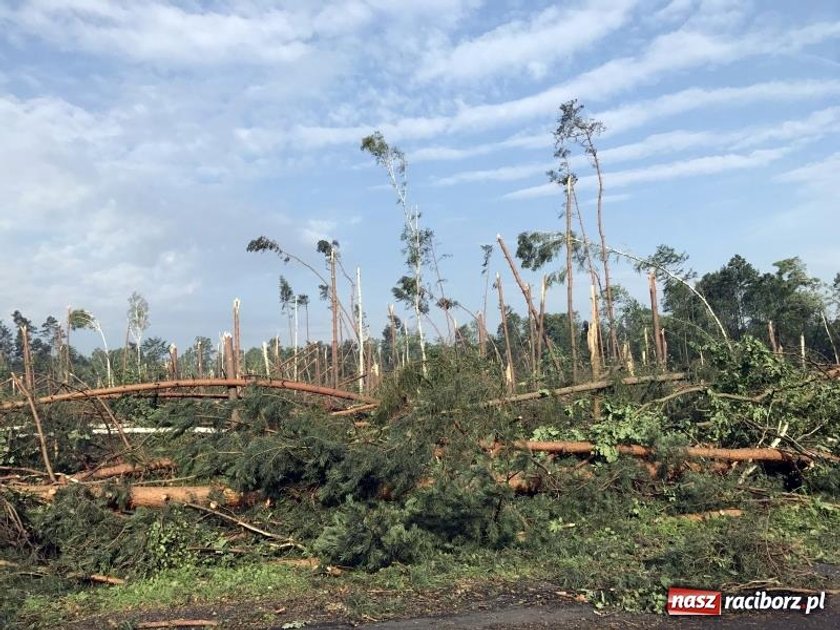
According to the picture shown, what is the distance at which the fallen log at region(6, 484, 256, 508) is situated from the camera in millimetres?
6574

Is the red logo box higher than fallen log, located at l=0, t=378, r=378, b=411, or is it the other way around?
fallen log, located at l=0, t=378, r=378, b=411

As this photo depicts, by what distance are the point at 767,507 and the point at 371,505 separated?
3883 millimetres

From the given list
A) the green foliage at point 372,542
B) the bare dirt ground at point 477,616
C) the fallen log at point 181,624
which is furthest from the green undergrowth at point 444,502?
the fallen log at point 181,624

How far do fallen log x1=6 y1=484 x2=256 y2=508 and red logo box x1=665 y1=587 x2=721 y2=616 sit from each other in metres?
3.87

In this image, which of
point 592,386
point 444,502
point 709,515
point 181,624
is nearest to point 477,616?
point 444,502

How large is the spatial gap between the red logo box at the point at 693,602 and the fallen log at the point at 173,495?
3.87 meters

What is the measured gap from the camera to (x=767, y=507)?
696 cm

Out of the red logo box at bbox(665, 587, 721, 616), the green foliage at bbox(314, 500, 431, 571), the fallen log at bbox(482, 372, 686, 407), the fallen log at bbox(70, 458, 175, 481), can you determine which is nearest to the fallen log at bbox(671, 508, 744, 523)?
the fallen log at bbox(482, 372, 686, 407)

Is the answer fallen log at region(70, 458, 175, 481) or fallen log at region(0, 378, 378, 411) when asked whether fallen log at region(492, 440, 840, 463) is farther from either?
fallen log at region(70, 458, 175, 481)

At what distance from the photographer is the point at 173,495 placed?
6598 mm

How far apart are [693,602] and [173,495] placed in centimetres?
454

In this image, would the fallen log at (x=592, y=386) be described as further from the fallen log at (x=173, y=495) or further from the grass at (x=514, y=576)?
the fallen log at (x=173, y=495)

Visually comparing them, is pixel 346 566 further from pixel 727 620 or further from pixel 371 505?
pixel 727 620

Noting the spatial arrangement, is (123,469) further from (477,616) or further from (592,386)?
(592,386)
